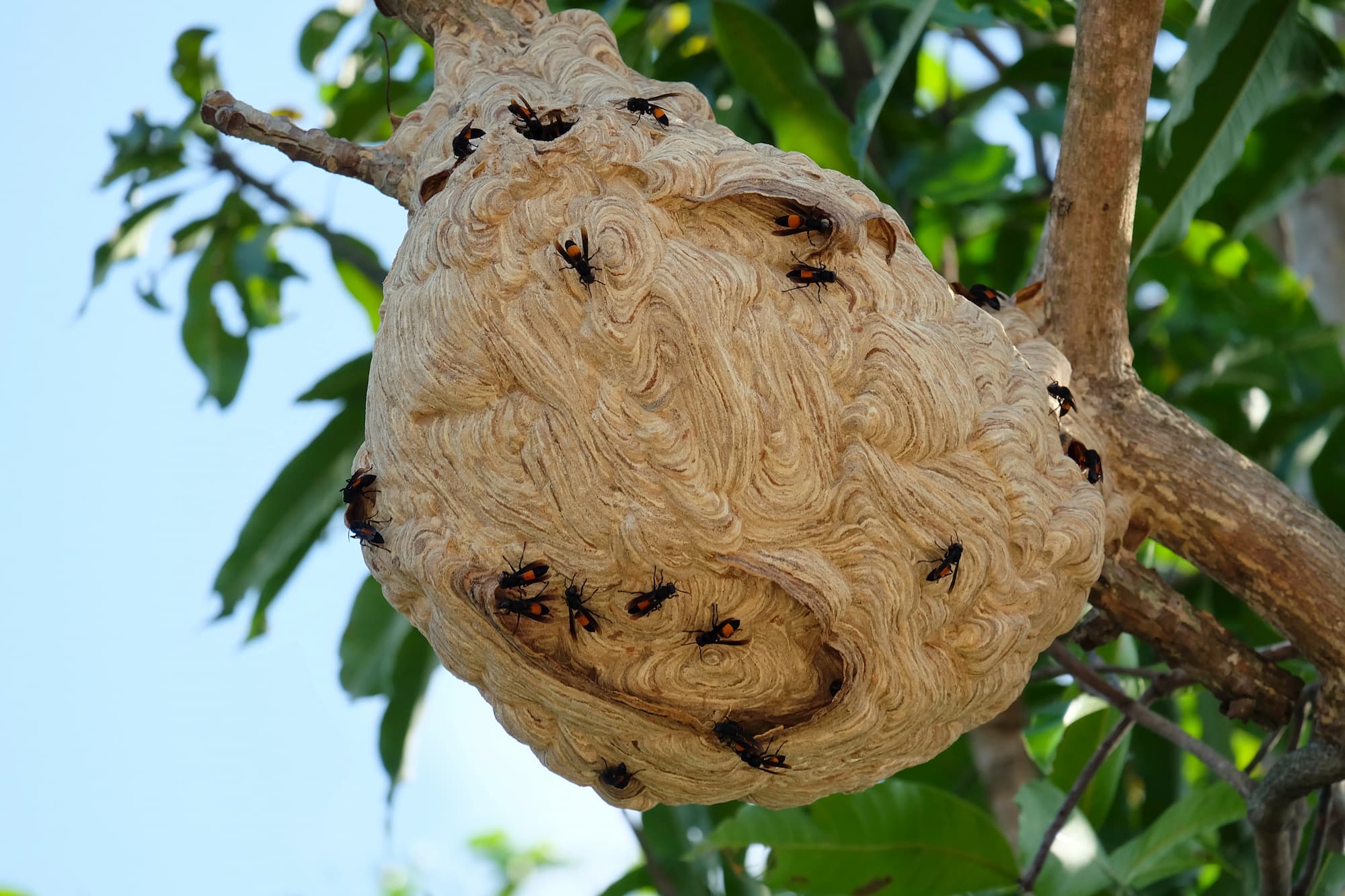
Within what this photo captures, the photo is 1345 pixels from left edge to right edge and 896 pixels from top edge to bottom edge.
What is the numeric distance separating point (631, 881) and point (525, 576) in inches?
105

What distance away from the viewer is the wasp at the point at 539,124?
2.78 meters

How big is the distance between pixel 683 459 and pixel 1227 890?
2886 mm

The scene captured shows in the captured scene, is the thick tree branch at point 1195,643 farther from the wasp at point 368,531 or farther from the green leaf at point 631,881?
the green leaf at point 631,881

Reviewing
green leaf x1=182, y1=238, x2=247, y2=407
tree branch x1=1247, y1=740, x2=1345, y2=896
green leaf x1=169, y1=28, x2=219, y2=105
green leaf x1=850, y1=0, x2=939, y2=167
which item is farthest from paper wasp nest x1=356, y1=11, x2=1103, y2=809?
green leaf x1=169, y1=28, x2=219, y2=105

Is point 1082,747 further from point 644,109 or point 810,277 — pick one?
point 644,109

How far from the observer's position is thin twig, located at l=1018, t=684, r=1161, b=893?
3381 millimetres

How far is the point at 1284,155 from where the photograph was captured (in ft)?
A: 15.0

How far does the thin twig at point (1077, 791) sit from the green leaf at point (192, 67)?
13.1ft

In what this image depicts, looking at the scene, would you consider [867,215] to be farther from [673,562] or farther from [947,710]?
[947,710]

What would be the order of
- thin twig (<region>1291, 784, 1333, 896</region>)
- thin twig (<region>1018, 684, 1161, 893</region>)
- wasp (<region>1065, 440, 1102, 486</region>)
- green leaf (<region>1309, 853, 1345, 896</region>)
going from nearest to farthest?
wasp (<region>1065, 440, 1102, 486</region>), green leaf (<region>1309, 853, 1345, 896</region>), thin twig (<region>1291, 784, 1333, 896</region>), thin twig (<region>1018, 684, 1161, 893</region>)

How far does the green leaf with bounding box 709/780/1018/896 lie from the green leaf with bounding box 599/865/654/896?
1137 mm

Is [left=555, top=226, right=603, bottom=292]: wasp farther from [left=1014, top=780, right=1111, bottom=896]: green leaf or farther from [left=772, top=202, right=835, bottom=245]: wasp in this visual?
[left=1014, top=780, right=1111, bottom=896]: green leaf

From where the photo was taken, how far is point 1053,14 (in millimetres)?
4254

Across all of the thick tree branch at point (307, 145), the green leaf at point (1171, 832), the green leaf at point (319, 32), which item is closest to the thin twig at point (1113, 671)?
the green leaf at point (1171, 832)
